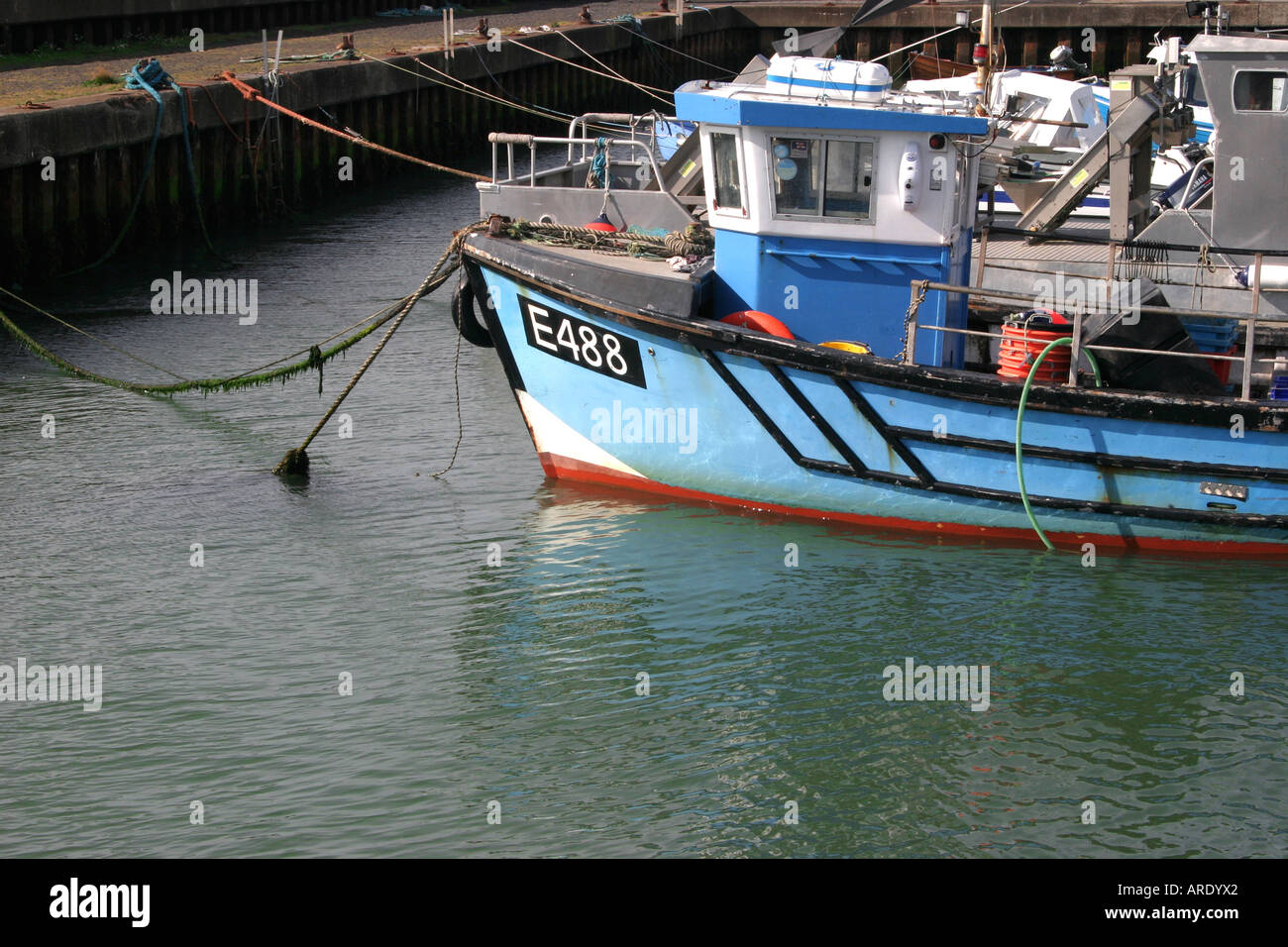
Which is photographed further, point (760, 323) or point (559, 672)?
point (760, 323)

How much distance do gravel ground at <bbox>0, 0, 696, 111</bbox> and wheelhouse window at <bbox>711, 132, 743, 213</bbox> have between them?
1142 centimetres

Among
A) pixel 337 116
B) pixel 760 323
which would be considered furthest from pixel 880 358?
pixel 337 116

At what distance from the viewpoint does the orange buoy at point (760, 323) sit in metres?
10.7

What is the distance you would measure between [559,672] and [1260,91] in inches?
270

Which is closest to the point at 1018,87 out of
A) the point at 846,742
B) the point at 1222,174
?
the point at 1222,174

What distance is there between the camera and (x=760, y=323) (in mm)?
10727

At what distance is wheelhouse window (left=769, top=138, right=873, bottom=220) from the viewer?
10641 mm

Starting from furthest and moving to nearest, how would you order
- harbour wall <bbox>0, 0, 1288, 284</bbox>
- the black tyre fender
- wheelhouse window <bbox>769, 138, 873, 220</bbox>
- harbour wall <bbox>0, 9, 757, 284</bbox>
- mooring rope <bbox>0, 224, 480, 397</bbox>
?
1. harbour wall <bbox>0, 0, 1288, 284</bbox>
2. harbour wall <bbox>0, 9, 757, 284</bbox>
3. the black tyre fender
4. mooring rope <bbox>0, 224, 480, 397</bbox>
5. wheelhouse window <bbox>769, 138, 873, 220</bbox>

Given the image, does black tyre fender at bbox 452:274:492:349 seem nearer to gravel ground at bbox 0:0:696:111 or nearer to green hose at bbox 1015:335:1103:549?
green hose at bbox 1015:335:1103:549

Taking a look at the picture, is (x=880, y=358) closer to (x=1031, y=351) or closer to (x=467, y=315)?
(x=1031, y=351)

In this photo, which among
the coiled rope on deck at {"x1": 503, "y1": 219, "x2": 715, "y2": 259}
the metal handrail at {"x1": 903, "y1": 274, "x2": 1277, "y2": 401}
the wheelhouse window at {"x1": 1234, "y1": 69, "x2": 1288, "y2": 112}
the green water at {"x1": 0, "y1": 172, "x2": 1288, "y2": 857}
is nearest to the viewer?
the green water at {"x1": 0, "y1": 172, "x2": 1288, "y2": 857}

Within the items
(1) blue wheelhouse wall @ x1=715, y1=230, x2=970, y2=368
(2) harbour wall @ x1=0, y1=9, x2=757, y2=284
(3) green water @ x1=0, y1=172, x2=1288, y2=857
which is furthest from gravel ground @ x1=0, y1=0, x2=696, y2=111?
(1) blue wheelhouse wall @ x1=715, y1=230, x2=970, y2=368

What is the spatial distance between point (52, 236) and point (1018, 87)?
46.8ft

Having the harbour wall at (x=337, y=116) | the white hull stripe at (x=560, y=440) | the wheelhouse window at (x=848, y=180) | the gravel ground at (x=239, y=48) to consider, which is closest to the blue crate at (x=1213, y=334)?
the wheelhouse window at (x=848, y=180)
